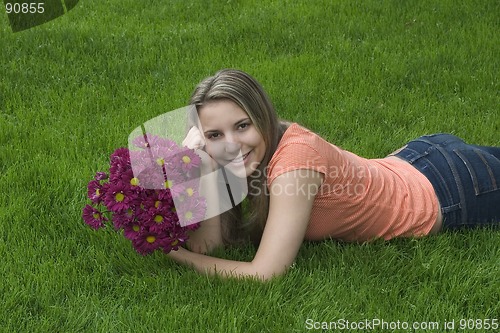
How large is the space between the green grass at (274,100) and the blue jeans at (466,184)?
10 cm

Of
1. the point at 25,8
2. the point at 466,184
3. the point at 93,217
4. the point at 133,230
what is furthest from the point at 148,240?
the point at 25,8

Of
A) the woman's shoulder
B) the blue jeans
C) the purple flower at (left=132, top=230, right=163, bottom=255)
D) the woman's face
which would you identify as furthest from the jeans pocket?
the purple flower at (left=132, top=230, right=163, bottom=255)

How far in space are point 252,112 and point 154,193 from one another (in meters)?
0.57

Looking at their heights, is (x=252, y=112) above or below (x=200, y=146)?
above

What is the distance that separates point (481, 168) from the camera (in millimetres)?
3537

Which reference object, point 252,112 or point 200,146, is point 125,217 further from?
point 252,112

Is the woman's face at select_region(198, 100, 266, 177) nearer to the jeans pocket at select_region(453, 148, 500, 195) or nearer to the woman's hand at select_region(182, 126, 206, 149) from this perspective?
the woman's hand at select_region(182, 126, 206, 149)

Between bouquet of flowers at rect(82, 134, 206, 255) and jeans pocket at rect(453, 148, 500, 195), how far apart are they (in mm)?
1424

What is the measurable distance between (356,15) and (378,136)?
259 centimetres

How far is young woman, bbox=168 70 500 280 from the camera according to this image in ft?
9.77

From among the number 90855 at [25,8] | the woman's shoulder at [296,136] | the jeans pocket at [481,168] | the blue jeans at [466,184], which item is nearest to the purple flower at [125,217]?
the woman's shoulder at [296,136]

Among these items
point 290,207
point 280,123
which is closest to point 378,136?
point 280,123

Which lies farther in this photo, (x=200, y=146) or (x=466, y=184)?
(x=466, y=184)

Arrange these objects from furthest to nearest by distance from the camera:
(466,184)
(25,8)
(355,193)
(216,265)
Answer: (25,8) < (466,184) < (355,193) < (216,265)
